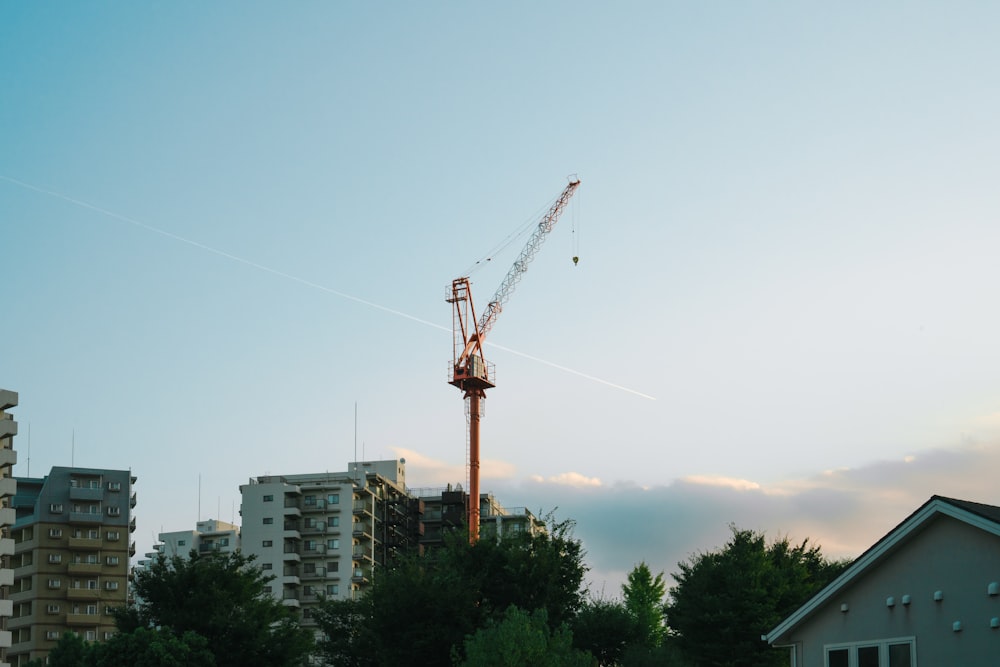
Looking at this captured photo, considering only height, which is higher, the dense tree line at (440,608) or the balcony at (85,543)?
the balcony at (85,543)

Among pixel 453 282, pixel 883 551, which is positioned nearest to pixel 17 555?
pixel 453 282

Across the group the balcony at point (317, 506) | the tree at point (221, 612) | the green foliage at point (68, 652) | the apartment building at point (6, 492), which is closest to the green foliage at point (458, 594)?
the tree at point (221, 612)

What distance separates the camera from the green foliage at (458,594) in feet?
206

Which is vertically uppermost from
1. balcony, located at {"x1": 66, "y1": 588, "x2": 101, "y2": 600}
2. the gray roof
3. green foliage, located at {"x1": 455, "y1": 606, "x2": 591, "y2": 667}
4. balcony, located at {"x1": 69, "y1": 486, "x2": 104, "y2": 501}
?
balcony, located at {"x1": 69, "y1": 486, "x2": 104, "y2": 501}

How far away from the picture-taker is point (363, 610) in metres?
70.8

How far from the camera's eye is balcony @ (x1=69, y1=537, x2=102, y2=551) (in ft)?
474

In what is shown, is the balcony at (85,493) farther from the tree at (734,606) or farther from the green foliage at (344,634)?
the tree at (734,606)

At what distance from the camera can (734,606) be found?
66.5 meters

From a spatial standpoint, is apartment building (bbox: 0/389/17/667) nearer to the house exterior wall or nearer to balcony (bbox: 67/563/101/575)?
balcony (bbox: 67/563/101/575)

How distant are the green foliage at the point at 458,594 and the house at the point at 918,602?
25480 millimetres

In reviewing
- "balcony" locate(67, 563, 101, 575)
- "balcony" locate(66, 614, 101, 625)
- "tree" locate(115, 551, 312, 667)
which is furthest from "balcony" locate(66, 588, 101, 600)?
"tree" locate(115, 551, 312, 667)

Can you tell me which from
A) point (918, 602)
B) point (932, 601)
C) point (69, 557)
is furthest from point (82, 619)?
point (932, 601)

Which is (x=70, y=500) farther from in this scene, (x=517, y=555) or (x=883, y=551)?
(x=883, y=551)

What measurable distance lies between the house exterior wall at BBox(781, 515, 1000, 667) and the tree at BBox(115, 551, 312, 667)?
35976 mm
